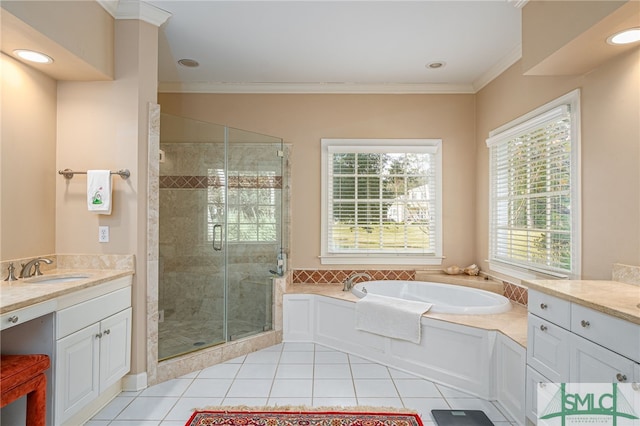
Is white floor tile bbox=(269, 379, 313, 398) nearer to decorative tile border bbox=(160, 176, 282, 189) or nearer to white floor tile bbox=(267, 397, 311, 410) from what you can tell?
white floor tile bbox=(267, 397, 311, 410)

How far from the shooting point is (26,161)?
233 centimetres

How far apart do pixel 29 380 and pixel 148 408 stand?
851mm

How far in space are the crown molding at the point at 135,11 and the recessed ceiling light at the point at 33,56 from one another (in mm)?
554

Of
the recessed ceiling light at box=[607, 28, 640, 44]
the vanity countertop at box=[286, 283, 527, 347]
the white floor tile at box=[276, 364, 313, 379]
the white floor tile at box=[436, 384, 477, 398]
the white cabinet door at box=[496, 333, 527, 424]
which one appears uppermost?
the recessed ceiling light at box=[607, 28, 640, 44]

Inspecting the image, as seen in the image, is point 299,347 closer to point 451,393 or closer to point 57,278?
point 451,393

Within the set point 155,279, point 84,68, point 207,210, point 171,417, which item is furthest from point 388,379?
point 84,68

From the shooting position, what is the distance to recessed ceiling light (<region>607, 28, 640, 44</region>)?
1.84 metres

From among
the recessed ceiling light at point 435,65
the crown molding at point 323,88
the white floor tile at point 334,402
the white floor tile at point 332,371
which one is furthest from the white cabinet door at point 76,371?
the recessed ceiling light at point 435,65

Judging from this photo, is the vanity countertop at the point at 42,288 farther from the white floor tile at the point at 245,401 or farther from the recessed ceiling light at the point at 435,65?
the recessed ceiling light at the point at 435,65

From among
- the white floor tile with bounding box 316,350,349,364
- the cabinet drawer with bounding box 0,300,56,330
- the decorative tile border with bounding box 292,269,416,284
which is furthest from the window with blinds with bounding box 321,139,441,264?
the cabinet drawer with bounding box 0,300,56,330

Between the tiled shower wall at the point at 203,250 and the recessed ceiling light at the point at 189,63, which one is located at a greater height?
the recessed ceiling light at the point at 189,63

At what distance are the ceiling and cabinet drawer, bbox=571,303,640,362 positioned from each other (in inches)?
84.6

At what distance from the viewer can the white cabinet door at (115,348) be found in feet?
7.29

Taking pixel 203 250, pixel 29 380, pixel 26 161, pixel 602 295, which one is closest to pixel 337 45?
pixel 203 250
